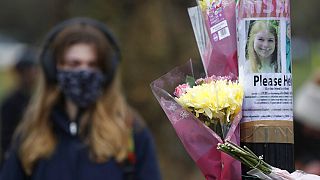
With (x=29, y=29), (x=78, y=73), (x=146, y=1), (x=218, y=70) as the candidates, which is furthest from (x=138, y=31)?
(x=29, y=29)

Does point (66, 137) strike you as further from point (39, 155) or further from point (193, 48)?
point (193, 48)

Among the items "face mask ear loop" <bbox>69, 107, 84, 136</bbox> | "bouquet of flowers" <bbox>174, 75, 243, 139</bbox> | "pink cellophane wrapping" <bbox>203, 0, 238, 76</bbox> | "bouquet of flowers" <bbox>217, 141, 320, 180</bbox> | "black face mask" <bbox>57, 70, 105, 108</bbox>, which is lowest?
"face mask ear loop" <bbox>69, 107, 84, 136</bbox>

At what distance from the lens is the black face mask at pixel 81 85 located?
498 cm

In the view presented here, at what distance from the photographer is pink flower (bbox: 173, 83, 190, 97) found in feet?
9.17

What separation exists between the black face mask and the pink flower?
2.17m

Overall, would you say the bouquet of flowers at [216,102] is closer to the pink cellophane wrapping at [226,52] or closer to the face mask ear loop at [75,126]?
the pink cellophane wrapping at [226,52]

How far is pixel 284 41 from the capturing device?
271 cm

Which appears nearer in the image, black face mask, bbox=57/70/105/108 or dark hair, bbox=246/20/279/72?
dark hair, bbox=246/20/279/72

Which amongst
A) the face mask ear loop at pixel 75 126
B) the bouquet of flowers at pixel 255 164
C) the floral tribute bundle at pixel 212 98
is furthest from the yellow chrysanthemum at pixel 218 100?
the face mask ear loop at pixel 75 126

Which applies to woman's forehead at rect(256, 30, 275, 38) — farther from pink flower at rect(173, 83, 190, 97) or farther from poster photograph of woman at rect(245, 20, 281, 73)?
pink flower at rect(173, 83, 190, 97)

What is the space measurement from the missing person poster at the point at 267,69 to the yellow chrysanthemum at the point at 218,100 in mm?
43

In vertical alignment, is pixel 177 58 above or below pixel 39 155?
below

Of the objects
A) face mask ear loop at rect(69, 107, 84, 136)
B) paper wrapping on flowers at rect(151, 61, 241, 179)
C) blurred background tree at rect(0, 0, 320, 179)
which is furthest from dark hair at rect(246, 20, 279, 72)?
blurred background tree at rect(0, 0, 320, 179)

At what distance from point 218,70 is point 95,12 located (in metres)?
6.60
